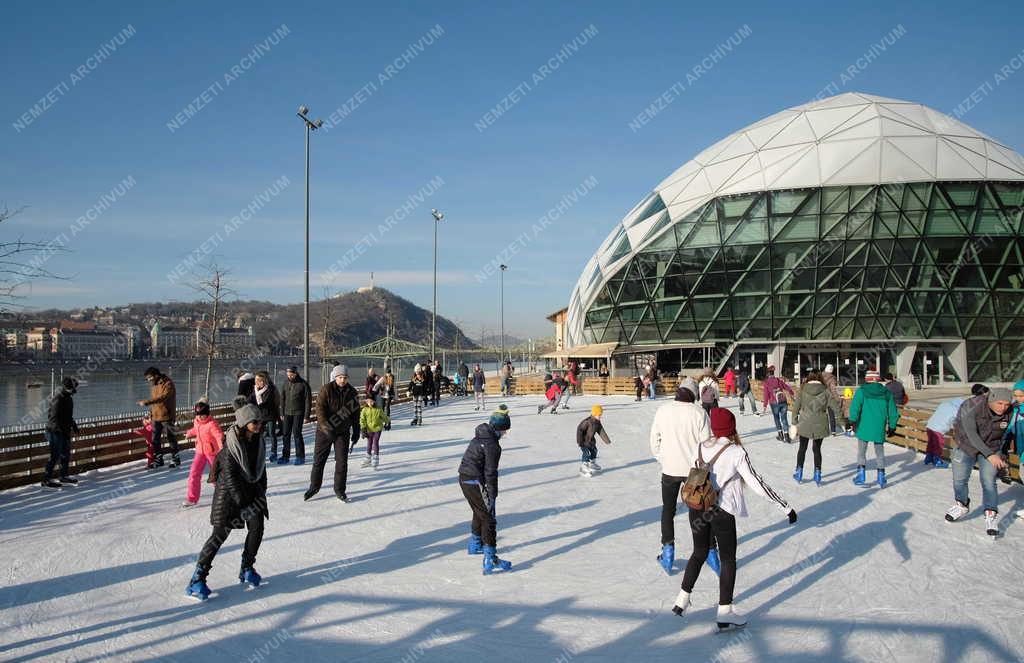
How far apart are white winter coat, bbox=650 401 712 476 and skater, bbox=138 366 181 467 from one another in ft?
28.4

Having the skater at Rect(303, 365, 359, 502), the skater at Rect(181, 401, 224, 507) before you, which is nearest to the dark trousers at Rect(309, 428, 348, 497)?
the skater at Rect(303, 365, 359, 502)

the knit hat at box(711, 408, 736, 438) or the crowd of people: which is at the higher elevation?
the knit hat at box(711, 408, 736, 438)

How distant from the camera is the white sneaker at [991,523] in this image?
6.74 metres

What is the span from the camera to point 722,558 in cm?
454

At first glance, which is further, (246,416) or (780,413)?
(780,413)

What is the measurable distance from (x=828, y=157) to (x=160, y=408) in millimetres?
33947

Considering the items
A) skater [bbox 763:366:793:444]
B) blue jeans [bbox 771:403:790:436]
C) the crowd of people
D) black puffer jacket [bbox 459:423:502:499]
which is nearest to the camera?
the crowd of people

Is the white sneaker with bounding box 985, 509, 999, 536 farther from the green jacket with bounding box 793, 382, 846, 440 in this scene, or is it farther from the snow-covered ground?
the green jacket with bounding box 793, 382, 846, 440

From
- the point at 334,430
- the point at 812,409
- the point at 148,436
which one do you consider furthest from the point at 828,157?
the point at 148,436

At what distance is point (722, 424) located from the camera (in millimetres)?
4820

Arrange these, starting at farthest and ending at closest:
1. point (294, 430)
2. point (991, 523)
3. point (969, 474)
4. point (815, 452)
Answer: point (294, 430)
point (815, 452)
point (969, 474)
point (991, 523)

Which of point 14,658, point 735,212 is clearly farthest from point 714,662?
point 735,212

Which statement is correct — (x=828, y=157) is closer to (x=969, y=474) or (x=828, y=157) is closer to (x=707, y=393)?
(x=707, y=393)

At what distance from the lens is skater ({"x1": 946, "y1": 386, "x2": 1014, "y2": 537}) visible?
21.8 ft
